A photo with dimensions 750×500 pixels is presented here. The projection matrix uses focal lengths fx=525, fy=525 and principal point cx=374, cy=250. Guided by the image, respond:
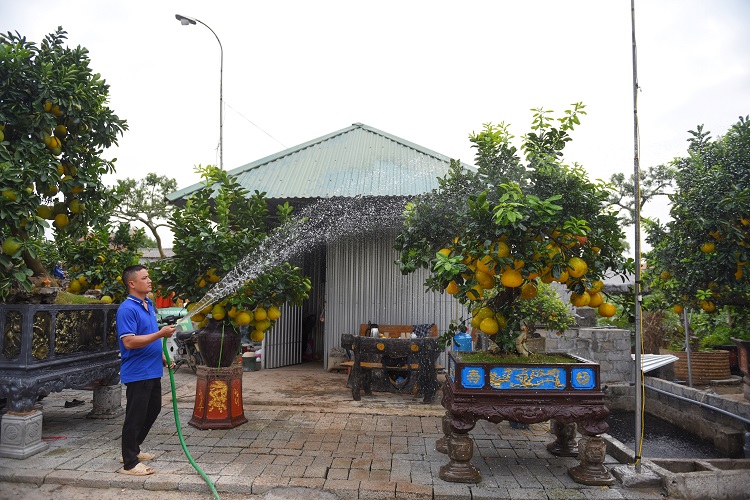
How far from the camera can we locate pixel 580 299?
5.18 m

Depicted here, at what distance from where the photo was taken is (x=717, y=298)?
22.5 feet

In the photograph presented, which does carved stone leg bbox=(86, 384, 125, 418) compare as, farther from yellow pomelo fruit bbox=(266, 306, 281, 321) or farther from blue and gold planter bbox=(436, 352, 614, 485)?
blue and gold planter bbox=(436, 352, 614, 485)

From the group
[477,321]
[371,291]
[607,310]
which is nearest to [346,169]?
[371,291]

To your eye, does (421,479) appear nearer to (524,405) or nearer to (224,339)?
(524,405)

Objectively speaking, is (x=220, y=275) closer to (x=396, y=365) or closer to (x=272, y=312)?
→ (x=272, y=312)

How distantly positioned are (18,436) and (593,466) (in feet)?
19.1

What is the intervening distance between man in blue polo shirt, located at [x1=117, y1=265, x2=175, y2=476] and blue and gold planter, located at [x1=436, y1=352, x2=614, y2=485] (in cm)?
288

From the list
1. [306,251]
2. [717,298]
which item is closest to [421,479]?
[717,298]

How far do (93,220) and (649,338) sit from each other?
12.1m

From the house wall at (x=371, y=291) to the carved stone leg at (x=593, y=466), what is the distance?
538 centimetres

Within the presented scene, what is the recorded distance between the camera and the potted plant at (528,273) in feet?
15.9

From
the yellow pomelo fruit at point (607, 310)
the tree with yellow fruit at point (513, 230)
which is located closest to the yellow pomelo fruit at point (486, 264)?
the tree with yellow fruit at point (513, 230)

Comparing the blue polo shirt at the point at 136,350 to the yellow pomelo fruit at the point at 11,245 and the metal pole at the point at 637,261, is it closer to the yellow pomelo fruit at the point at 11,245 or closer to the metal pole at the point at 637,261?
the yellow pomelo fruit at the point at 11,245

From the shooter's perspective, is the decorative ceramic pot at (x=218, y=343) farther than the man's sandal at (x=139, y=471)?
Yes
